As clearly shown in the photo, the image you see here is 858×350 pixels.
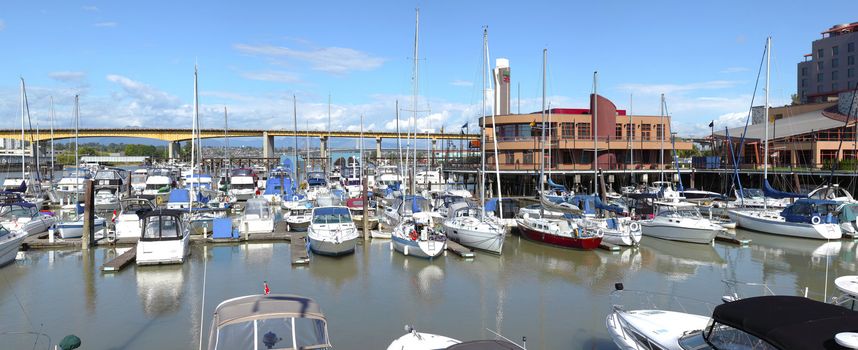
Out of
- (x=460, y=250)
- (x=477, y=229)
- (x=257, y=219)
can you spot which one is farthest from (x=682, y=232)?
(x=257, y=219)

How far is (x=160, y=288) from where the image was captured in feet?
66.9

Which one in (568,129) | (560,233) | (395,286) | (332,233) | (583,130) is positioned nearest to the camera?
(395,286)

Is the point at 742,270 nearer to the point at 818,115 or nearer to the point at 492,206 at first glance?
the point at 492,206

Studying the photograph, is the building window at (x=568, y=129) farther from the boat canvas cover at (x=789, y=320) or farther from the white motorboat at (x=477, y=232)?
the boat canvas cover at (x=789, y=320)

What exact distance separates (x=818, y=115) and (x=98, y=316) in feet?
237

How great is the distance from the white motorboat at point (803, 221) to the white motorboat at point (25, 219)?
4030 cm

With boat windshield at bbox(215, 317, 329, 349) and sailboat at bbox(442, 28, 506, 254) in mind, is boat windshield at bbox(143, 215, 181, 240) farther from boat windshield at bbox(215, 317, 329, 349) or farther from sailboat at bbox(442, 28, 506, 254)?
boat windshield at bbox(215, 317, 329, 349)

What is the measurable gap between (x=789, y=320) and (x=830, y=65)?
95001 mm

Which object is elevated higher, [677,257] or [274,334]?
[274,334]

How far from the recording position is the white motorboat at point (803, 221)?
102 ft

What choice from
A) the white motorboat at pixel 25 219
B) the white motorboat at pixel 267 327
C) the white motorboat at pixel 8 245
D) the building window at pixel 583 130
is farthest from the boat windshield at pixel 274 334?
the building window at pixel 583 130

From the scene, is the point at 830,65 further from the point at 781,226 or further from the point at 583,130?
the point at 781,226

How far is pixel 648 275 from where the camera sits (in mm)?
23375

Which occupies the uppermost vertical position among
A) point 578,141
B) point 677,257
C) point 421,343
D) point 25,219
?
point 578,141
